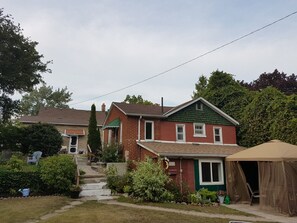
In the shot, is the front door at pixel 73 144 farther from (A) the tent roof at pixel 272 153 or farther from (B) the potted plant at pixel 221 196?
(A) the tent roof at pixel 272 153

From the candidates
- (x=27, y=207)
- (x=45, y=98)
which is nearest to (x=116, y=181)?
(x=27, y=207)

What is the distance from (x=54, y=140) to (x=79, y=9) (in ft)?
44.8

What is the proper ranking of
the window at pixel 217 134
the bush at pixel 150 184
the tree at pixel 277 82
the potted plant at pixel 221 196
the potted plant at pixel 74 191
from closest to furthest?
the bush at pixel 150 184
the potted plant at pixel 74 191
the potted plant at pixel 221 196
the window at pixel 217 134
the tree at pixel 277 82

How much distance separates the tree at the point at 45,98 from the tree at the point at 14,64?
38.0 m

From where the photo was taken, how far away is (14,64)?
78.1 feet

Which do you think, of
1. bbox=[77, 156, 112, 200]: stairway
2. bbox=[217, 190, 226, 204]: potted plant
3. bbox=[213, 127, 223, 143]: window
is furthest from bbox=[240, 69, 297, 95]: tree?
bbox=[77, 156, 112, 200]: stairway

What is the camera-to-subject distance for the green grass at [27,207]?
10320 millimetres

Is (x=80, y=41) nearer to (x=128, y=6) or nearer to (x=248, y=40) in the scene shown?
(x=128, y=6)

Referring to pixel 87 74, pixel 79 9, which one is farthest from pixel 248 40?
pixel 87 74

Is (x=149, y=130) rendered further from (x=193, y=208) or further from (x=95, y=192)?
(x=193, y=208)

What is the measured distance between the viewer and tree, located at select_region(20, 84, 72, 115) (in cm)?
6369

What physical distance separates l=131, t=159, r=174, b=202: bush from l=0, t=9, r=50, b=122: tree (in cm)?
1542

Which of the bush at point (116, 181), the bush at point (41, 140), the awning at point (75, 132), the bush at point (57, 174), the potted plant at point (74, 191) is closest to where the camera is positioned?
the potted plant at point (74, 191)

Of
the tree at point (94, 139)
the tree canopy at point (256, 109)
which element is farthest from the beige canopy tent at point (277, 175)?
the tree at point (94, 139)
